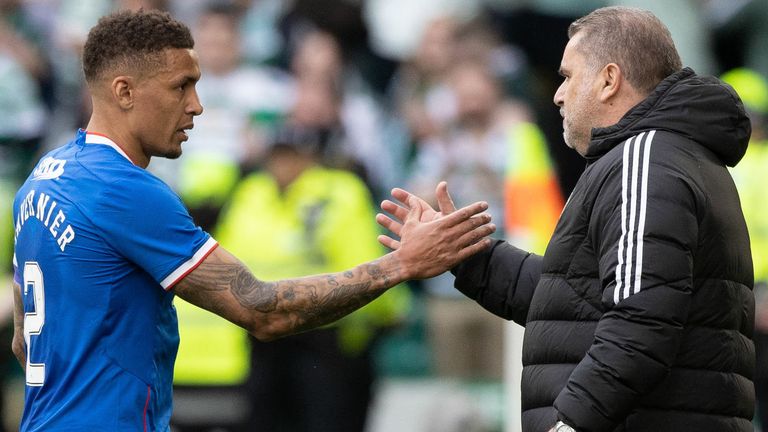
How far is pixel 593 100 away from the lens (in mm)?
3775

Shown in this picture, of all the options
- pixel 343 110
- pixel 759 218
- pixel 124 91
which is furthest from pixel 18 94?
pixel 124 91

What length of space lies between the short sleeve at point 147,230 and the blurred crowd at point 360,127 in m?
4.47

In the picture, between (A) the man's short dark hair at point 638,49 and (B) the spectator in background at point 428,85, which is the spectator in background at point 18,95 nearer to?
(B) the spectator in background at point 428,85

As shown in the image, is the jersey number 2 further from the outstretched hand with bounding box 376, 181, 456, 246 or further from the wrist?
the wrist

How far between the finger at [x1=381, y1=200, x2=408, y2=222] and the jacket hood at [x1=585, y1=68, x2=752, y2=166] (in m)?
0.80

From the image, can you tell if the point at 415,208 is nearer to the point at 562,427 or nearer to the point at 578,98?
the point at 578,98

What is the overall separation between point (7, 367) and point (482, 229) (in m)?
6.16

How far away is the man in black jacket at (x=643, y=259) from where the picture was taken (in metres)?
3.30

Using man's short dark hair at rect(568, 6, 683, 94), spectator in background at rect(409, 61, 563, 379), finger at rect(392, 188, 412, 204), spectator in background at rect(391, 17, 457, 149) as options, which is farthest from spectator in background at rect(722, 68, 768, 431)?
man's short dark hair at rect(568, 6, 683, 94)

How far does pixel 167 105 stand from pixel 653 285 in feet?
5.21

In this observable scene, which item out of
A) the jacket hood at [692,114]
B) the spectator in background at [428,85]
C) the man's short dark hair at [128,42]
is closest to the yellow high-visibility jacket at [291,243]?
the spectator in background at [428,85]

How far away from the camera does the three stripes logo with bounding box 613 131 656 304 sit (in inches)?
130

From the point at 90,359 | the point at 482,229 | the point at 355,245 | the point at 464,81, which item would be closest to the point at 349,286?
the point at 482,229

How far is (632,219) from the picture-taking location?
3.36 metres
